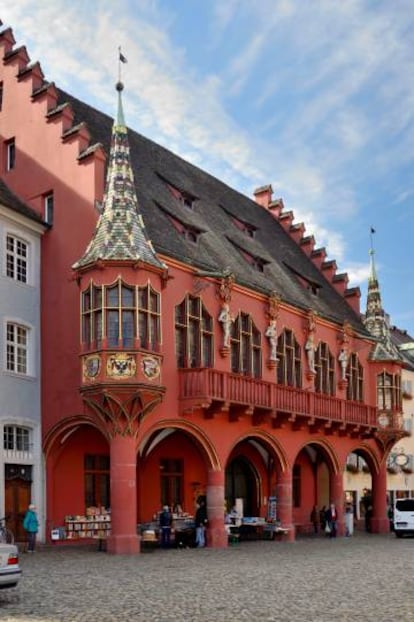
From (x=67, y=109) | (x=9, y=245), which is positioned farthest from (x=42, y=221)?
(x=67, y=109)

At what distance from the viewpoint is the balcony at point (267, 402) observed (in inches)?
1150

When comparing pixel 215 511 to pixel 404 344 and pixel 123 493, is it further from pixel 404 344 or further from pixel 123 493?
pixel 404 344

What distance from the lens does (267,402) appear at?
→ 3266 cm

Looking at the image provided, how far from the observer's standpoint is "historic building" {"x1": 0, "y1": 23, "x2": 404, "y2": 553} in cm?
2695

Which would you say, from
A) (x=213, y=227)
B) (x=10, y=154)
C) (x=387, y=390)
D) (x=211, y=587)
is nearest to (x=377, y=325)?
(x=387, y=390)

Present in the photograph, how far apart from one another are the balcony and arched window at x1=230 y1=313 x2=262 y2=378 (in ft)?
3.47

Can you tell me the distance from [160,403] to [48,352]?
4.21 m

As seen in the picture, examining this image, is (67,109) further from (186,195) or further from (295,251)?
(295,251)

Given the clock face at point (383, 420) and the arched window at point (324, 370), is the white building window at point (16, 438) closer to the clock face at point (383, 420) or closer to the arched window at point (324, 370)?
the arched window at point (324, 370)

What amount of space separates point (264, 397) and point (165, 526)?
618 cm

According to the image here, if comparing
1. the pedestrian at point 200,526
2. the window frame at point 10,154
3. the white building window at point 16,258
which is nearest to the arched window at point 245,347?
the pedestrian at point 200,526

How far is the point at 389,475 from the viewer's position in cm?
5653

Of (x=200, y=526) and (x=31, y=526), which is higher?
(x=31, y=526)

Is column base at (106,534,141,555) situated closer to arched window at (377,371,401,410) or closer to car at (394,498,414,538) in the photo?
car at (394,498,414,538)
